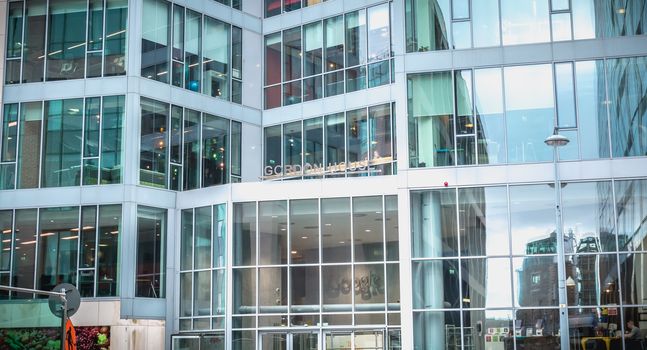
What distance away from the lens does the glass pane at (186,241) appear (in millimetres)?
36906

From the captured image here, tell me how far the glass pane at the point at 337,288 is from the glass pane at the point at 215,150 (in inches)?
318

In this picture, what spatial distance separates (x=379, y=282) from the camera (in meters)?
33.5

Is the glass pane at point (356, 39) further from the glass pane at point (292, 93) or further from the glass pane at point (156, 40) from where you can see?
the glass pane at point (156, 40)

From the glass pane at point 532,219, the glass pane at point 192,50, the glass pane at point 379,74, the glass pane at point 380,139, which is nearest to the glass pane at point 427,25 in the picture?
the glass pane at point 532,219

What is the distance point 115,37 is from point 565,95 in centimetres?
1755

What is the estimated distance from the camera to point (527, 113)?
31.0 m

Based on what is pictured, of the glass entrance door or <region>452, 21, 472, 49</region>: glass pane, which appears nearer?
<region>452, 21, 472, 49</region>: glass pane

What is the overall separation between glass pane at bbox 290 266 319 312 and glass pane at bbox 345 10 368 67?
10041 millimetres

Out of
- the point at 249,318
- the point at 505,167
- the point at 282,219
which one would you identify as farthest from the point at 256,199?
the point at 505,167

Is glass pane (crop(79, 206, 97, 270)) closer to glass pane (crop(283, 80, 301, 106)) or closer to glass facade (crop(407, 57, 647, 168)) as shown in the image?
glass pane (crop(283, 80, 301, 106))

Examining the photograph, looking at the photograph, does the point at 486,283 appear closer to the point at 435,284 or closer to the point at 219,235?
the point at 435,284

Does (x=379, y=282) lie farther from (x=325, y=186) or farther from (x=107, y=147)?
(x=107, y=147)

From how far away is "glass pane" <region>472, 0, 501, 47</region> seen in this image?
31.6m

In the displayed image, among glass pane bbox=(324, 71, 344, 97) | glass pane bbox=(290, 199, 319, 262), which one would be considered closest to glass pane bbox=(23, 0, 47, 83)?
glass pane bbox=(324, 71, 344, 97)
